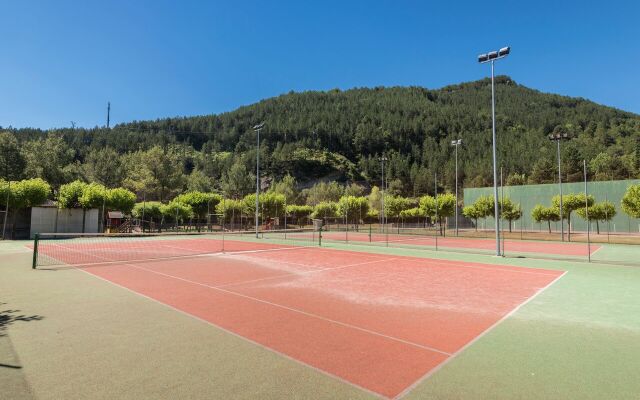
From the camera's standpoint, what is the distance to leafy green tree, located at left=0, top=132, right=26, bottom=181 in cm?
6688

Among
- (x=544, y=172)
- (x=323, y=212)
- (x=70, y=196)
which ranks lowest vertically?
(x=323, y=212)

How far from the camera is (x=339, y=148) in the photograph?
582 feet

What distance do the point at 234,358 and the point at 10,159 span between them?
84002mm

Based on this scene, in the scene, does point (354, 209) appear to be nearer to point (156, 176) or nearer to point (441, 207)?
point (441, 207)

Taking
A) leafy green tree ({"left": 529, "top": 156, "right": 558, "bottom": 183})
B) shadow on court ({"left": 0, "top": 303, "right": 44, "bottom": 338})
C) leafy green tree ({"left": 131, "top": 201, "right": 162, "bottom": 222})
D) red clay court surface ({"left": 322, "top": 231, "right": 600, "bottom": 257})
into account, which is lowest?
shadow on court ({"left": 0, "top": 303, "right": 44, "bottom": 338})

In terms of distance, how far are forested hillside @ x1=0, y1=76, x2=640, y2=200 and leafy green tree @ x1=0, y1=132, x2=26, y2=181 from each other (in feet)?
0.59

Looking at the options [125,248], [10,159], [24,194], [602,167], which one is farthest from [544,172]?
[10,159]

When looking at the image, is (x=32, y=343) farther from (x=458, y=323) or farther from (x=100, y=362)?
(x=458, y=323)

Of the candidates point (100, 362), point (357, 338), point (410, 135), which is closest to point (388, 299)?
point (357, 338)

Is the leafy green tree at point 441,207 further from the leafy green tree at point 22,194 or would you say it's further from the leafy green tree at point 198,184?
the leafy green tree at point 198,184

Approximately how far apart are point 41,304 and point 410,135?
17885 cm

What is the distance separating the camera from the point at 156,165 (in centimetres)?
8438

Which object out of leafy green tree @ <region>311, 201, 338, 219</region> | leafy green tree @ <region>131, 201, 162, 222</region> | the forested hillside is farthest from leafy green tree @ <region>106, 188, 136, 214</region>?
the forested hillside

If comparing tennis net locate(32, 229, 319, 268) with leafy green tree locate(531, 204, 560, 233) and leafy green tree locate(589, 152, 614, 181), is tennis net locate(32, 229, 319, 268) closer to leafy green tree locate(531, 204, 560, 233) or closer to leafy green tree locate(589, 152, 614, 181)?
leafy green tree locate(531, 204, 560, 233)
